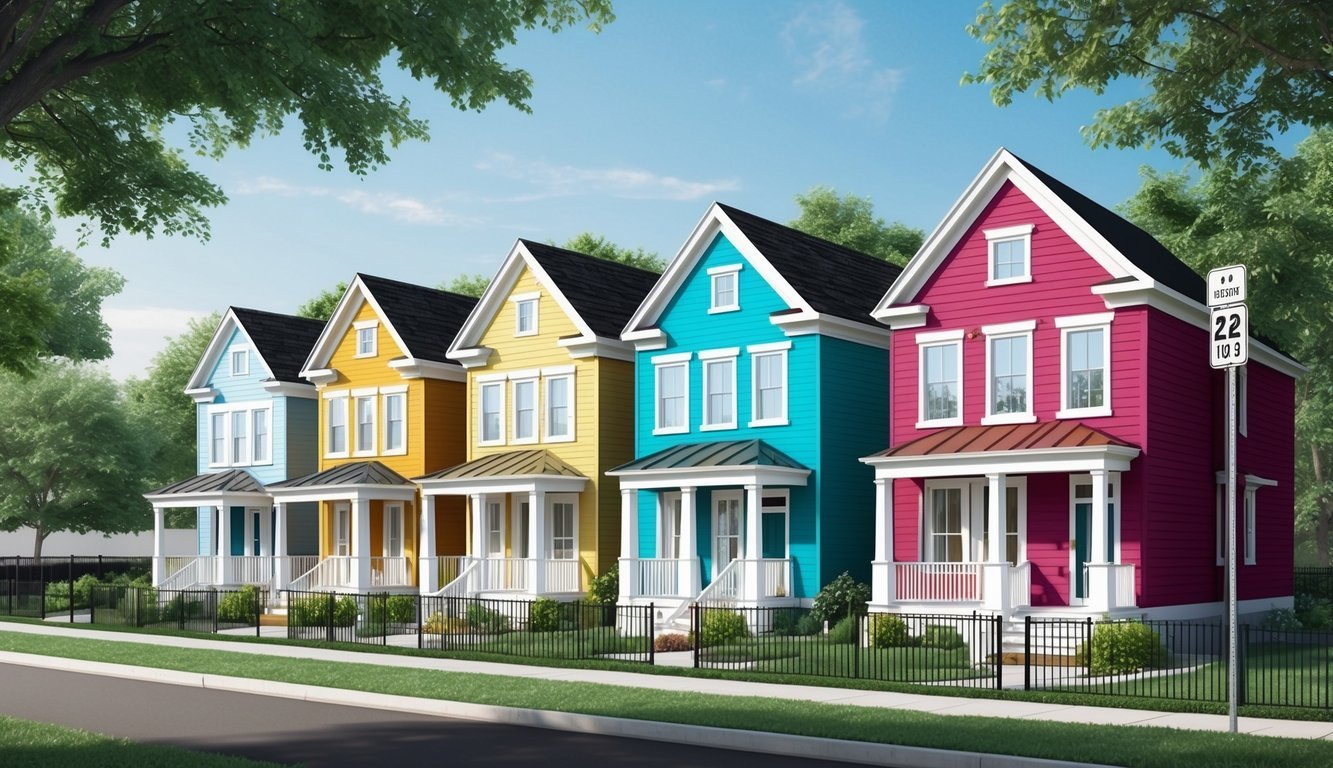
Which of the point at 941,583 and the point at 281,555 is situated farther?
the point at 281,555

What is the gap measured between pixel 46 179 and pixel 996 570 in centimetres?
1881

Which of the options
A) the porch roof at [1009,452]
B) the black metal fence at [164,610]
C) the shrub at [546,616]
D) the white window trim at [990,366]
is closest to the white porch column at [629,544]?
the shrub at [546,616]

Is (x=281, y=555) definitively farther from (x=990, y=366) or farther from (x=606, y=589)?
(x=990, y=366)

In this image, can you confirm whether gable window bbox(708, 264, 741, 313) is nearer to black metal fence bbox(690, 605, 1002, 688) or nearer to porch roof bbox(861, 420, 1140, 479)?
porch roof bbox(861, 420, 1140, 479)

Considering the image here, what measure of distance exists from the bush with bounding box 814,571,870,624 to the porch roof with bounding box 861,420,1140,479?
324 cm

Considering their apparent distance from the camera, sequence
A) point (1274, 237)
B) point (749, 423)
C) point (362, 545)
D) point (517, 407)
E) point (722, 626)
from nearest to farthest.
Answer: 1. point (722, 626)
2. point (749, 423)
3. point (1274, 237)
4. point (517, 407)
5. point (362, 545)

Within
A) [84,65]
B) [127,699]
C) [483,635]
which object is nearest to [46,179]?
[84,65]

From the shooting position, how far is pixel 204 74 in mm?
16672

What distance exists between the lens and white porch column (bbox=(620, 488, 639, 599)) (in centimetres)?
3569

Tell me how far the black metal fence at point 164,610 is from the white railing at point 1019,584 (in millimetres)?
19163

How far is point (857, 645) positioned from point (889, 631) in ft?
21.3

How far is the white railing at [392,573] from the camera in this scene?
1709 inches

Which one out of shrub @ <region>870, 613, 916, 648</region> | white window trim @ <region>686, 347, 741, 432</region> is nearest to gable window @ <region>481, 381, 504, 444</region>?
white window trim @ <region>686, 347, 741, 432</region>

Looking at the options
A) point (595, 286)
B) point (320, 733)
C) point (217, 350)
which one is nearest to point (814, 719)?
point (320, 733)
